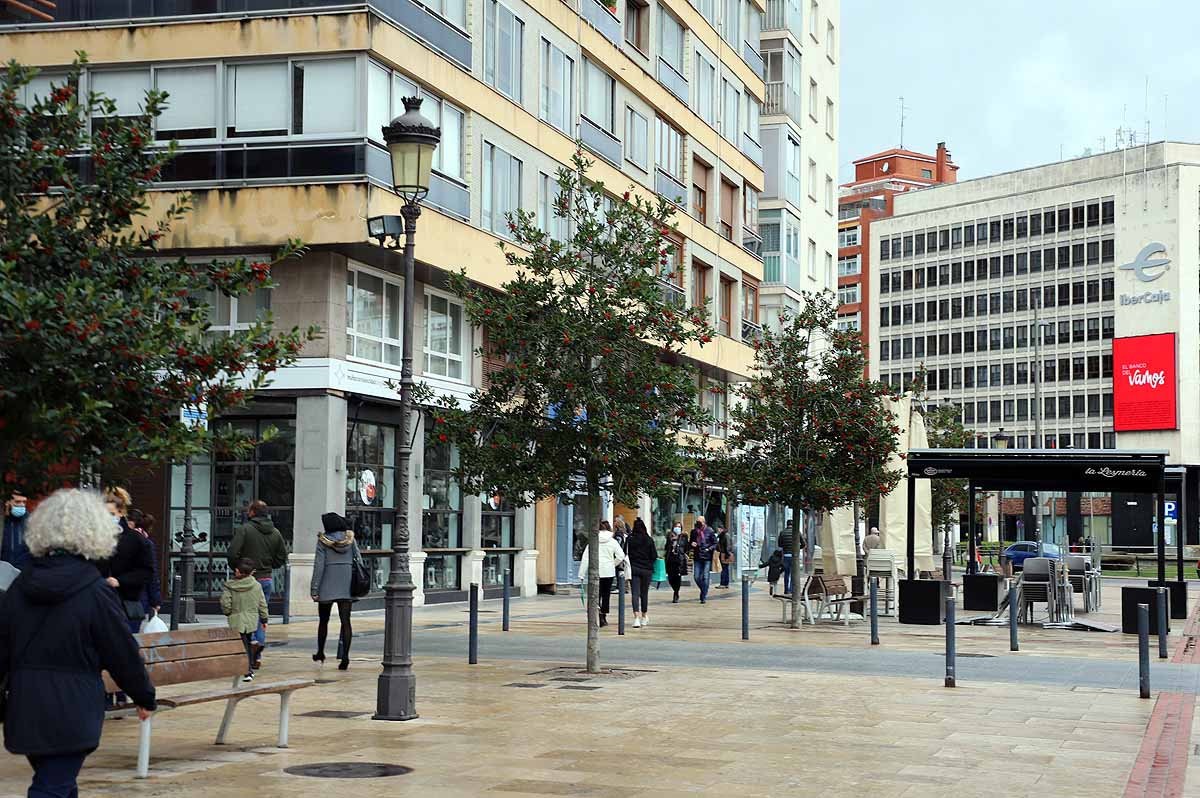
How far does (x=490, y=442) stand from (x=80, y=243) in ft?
27.8

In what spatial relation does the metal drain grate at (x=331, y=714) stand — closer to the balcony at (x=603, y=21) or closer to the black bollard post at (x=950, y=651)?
the black bollard post at (x=950, y=651)

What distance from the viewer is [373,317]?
30.2 metres

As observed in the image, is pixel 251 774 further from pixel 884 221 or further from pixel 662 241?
pixel 884 221

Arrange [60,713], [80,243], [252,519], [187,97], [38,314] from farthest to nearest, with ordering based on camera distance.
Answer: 1. [187,97]
2. [252,519]
3. [80,243]
4. [38,314]
5. [60,713]

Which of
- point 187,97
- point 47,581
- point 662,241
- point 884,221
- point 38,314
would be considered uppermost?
point 884,221

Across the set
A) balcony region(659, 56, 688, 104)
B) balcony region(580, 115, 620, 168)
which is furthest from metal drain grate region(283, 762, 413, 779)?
balcony region(659, 56, 688, 104)

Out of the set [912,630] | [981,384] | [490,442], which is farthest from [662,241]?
[981,384]

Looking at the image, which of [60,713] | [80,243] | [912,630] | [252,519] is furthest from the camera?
[912,630]

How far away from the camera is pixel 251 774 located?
34.3 feet

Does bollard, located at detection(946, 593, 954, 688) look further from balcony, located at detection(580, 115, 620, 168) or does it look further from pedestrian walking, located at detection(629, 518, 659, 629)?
balcony, located at detection(580, 115, 620, 168)

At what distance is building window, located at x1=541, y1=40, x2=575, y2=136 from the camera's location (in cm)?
3647

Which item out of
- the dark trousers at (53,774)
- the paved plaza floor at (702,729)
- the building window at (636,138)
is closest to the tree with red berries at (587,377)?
the paved plaza floor at (702,729)

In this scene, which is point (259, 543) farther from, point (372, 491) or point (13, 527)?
point (372, 491)

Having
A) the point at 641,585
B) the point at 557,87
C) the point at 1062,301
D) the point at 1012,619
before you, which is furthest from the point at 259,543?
the point at 1062,301
